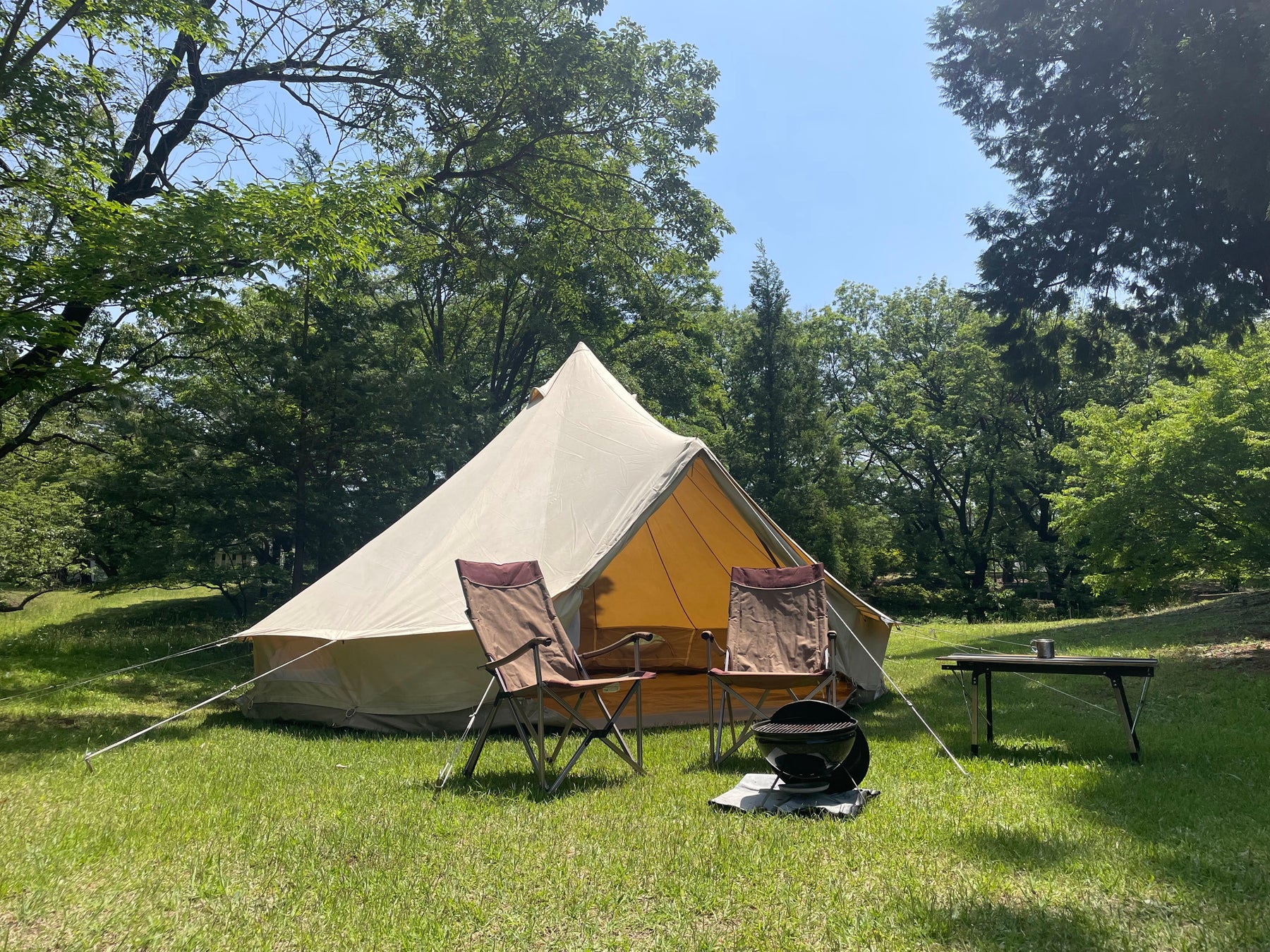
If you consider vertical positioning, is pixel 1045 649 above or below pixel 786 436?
below

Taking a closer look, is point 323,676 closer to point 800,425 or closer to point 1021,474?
point 800,425

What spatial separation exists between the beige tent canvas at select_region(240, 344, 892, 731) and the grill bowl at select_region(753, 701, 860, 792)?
1754mm

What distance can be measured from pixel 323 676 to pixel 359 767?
146cm

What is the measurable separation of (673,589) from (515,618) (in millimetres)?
3901

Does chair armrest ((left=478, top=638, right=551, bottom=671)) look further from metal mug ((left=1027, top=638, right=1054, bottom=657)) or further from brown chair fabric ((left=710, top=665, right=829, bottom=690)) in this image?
metal mug ((left=1027, top=638, right=1054, bottom=657))

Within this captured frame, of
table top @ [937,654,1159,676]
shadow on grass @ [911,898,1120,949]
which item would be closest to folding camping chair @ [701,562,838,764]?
table top @ [937,654,1159,676]

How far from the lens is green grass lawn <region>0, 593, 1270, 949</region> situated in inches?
78.0

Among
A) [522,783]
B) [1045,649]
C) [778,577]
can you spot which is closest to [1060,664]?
[1045,649]

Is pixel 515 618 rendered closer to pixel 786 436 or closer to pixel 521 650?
pixel 521 650

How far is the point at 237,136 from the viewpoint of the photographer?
7402 mm

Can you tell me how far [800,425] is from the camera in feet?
56.2

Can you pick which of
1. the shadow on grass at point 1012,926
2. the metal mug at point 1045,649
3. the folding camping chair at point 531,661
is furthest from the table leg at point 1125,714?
the folding camping chair at point 531,661

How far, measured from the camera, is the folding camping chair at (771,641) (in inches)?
154

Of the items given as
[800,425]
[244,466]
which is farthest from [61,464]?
[800,425]
